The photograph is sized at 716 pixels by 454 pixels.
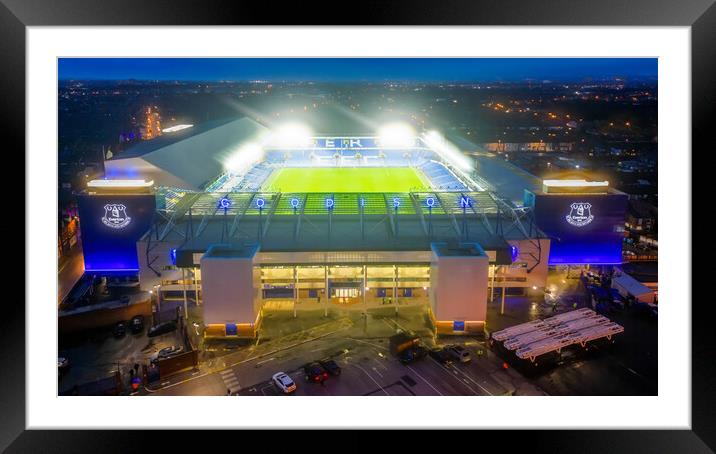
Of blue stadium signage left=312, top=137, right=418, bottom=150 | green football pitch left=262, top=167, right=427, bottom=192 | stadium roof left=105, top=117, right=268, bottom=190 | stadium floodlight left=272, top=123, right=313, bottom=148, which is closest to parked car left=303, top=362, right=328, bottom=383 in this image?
stadium roof left=105, top=117, right=268, bottom=190

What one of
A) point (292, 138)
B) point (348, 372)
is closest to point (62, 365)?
point (348, 372)

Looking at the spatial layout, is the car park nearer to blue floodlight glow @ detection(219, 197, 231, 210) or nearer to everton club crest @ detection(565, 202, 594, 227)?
blue floodlight glow @ detection(219, 197, 231, 210)

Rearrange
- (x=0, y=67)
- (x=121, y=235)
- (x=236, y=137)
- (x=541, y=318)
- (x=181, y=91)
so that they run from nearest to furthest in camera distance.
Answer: (x=0, y=67) < (x=541, y=318) < (x=121, y=235) < (x=236, y=137) < (x=181, y=91)

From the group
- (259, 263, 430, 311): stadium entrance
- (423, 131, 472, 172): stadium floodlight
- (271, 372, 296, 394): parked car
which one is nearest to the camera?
(271, 372, 296, 394): parked car

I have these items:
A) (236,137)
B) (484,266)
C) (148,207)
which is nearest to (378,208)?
(484,266)

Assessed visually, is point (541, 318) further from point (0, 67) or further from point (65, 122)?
point (65, 122)

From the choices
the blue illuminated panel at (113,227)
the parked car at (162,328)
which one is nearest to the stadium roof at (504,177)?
the parked car at (162,328)

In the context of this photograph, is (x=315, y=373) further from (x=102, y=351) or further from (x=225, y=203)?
(x=225, y=203)
